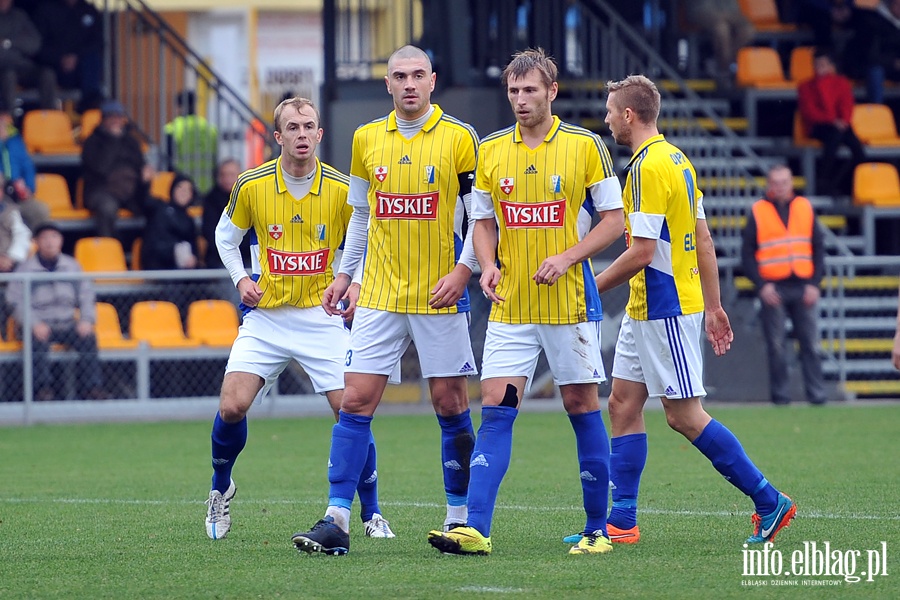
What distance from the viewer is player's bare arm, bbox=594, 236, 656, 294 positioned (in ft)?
20.9

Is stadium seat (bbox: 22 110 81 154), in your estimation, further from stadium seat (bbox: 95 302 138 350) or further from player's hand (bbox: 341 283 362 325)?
player's hand (bbox: 341 283 362 325)

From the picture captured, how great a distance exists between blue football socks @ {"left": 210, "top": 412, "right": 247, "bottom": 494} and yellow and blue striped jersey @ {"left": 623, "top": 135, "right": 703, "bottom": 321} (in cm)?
189

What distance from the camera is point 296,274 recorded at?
7.24 meters

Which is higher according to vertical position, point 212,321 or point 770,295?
point 770,295

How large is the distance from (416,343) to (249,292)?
0.91 meters

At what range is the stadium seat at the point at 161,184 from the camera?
17281 mm

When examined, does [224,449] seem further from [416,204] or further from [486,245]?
[486,245]

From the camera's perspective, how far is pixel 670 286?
657 cm

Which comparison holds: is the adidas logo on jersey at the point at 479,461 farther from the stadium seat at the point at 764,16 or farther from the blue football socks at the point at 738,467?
the stadium seat at the point at 764,16

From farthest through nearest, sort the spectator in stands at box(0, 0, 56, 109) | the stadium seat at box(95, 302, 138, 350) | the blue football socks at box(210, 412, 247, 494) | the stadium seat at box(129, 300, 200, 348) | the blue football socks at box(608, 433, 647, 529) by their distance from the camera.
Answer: the spectator in stands at box(0, 0, 56, 109) < the stadium seat at box(129, 300, 200, 348) < the stadium seat at box(95, 302, 138, 350) < the blue football socks at box(210, 412, 247, 494) < the blue football socks at box(608, 433, 647, 529)

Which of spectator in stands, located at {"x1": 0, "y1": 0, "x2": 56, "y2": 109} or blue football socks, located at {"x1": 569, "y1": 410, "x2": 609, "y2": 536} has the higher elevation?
spectator in stands, located at {"x1": 0, "y1": 0, "x2": 56, "y2": 109}

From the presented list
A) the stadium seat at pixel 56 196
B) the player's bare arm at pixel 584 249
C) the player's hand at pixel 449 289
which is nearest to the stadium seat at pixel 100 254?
the stadium seat at pixel 56 196

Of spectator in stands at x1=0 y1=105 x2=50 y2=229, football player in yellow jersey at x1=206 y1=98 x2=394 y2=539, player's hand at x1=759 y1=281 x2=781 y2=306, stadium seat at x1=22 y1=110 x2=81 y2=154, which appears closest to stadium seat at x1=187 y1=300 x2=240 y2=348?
spectator in stands at x1=0 y1=105 x2=50 y2=229

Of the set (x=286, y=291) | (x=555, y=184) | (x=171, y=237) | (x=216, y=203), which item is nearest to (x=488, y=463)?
(x=555, y=184)
